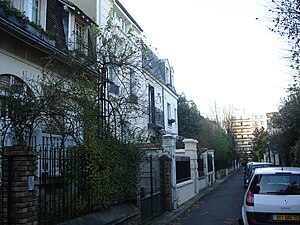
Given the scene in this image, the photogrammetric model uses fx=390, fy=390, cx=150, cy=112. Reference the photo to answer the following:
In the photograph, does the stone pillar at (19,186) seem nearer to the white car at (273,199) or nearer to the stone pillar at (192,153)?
the white car at (273,199)

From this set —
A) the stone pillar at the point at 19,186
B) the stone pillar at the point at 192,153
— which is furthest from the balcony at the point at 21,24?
the stone pillar at the point at 192,153

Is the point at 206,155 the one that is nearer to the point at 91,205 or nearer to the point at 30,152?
the point at 91,205

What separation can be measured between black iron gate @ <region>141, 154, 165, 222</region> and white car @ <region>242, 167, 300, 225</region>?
354 centimetres

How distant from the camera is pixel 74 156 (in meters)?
7.79

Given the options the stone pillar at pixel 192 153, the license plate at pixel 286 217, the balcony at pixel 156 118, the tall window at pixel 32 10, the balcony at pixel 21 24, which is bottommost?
the license plate at pixel 286 217

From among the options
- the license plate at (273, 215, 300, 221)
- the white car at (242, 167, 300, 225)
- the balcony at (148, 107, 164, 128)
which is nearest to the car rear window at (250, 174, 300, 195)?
the white car at (242, 167, 300, 225)

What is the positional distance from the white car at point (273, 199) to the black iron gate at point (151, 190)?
11.6 ft

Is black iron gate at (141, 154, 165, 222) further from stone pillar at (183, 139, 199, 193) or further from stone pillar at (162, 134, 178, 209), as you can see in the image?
stone pillar at (183, 139, 199, 193)

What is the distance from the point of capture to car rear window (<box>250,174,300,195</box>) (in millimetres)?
9117

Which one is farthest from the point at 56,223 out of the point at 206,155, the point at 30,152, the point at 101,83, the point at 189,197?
the point at 206,155

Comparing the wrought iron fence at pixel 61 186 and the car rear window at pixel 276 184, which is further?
the car rear window at pixel 276 184

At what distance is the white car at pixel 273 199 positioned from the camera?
880 centimetres

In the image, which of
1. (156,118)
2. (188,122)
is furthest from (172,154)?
(188,122)

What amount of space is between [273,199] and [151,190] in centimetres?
478
